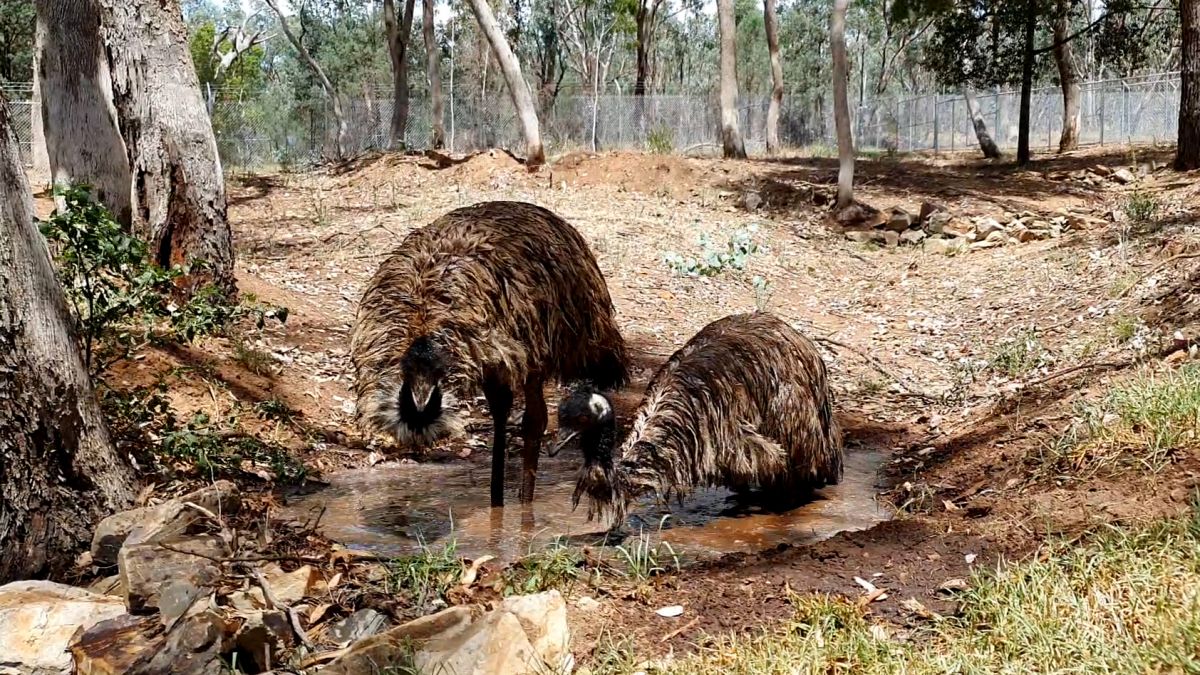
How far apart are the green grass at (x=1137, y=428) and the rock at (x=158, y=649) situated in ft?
13.1

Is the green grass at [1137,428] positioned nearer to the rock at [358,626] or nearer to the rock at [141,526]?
the rock at [358,626]

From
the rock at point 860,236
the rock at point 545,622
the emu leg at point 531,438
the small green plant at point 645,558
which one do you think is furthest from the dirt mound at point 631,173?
the rock at point 545,622

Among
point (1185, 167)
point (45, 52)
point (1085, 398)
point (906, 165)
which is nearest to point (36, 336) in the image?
point (1085, 398)

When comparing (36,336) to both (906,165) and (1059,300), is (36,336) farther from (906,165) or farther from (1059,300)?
(906,165)

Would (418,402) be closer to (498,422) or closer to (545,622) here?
(498,422)

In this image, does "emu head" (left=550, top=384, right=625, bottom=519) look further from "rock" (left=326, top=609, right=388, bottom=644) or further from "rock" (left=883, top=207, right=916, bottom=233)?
"rock" (left=883, top=207, right=916, bottom=233)

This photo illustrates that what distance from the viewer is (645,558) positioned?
489 cm

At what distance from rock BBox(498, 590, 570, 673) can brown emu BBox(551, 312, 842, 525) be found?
1.16 m

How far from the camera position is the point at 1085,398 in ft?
21.1

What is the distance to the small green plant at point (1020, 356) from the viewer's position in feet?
29.1

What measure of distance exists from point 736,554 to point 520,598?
1.61 meters

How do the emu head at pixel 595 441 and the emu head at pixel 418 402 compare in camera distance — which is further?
the emu head at pixel 418 402

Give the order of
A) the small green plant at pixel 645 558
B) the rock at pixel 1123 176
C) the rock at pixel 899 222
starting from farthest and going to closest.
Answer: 1. the rock at pixel 1123 176
2. the rock at pixel 899 222
3. the small green plant at pixel 645 558

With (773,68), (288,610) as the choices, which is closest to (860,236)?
(288,610)
